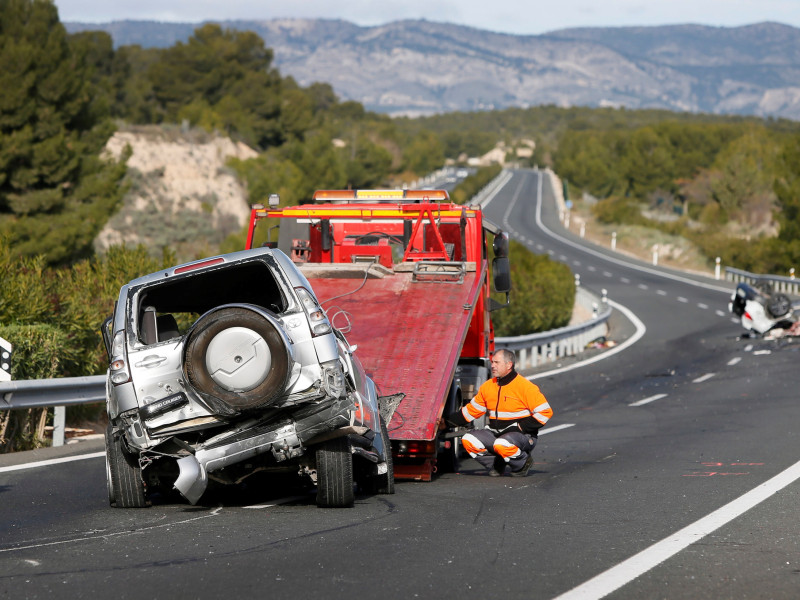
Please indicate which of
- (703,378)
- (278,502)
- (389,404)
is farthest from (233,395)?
(703,378)

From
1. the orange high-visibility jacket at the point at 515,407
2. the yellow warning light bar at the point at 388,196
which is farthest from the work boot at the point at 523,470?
the yellow warning light bar at the point at 388,196

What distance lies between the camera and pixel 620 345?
29781 mm

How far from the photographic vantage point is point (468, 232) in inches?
503

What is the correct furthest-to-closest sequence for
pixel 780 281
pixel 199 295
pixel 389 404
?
pixel 780 281 < pixel 389 404 < pixel 199 295

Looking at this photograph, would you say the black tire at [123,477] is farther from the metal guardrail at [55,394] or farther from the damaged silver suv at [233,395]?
the metal guardrail at [55,394]

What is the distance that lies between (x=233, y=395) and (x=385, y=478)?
1914 mm

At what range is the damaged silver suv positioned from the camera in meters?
6.90

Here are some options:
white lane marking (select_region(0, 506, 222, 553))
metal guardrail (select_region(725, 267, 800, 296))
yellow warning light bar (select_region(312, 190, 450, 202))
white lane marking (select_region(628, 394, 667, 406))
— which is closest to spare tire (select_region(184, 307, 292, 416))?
white lane marking (select_region(0, 506, 222, 553))

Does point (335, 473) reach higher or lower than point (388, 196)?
lower

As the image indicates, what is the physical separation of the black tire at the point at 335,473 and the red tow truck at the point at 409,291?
1049mm

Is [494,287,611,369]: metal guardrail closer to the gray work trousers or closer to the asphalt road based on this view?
the asphalt road

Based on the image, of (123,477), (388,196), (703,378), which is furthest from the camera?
(703,378)

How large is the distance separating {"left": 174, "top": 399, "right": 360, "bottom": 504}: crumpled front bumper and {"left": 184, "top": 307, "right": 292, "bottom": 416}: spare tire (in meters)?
0.32

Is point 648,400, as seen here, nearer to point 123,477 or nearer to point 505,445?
point 505,445
